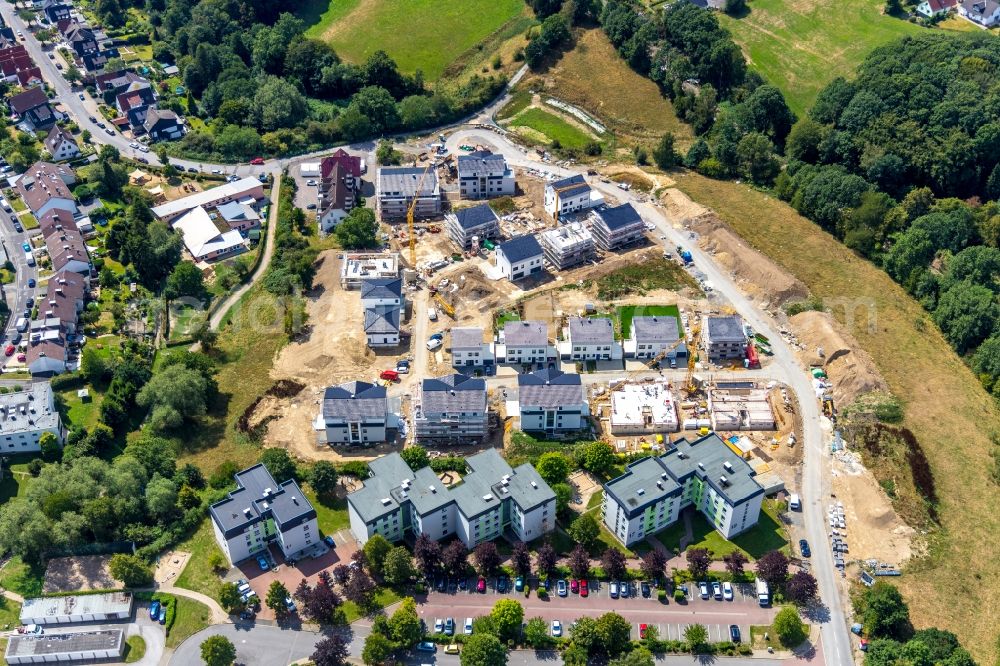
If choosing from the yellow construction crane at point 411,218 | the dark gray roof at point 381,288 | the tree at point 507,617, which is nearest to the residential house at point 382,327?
the dark gray roof at point 381,288

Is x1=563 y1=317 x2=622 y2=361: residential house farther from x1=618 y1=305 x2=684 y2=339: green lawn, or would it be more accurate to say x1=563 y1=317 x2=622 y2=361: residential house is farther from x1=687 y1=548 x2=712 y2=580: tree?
x1=687 y1=548 x2=712 y2=580: tree

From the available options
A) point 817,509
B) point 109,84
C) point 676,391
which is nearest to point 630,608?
point 817,509

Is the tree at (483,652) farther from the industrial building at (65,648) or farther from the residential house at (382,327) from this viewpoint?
the residential house at (382,327)

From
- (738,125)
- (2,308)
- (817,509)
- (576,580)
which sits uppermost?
(738,125)

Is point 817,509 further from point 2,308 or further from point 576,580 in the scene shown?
point 2,308

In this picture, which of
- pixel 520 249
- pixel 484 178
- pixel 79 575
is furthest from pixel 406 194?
pixel 79 575

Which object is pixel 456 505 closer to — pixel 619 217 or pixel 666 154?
pixel 619 217
